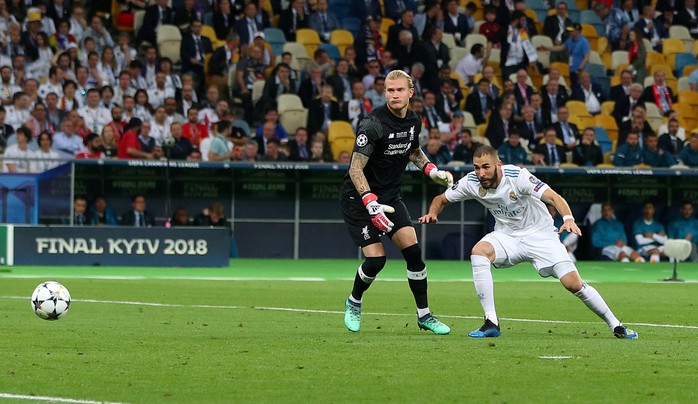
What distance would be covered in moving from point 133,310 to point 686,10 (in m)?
23.8

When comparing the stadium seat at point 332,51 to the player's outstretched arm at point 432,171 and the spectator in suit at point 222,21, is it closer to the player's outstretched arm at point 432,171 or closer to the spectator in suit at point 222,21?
the spectator in suit at point 222,21

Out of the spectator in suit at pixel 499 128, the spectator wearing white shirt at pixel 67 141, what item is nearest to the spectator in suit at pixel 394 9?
the spectator in suit at pixel 499 128

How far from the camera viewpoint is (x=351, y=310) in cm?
1165

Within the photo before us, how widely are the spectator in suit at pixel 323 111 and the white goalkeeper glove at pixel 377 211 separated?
1564cm

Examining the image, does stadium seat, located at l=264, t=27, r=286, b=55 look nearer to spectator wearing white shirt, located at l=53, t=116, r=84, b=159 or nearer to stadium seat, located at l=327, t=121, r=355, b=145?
stadium seat, located at l=327, t=121, r=355, b=145

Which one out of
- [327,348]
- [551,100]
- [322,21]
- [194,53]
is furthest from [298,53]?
[327,348]

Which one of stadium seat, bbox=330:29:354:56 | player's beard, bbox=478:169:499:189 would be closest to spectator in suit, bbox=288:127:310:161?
stadium seat, bbox=330:29:354:56

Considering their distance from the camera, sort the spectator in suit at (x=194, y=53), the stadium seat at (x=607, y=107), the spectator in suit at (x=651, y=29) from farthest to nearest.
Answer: the spectator in suit at (x=651, y=29), the stadium seat at (x=607, y=107), the spectator in suit at (x=194, y=53)

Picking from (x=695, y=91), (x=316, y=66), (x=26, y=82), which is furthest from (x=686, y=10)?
(x=26, y=82)

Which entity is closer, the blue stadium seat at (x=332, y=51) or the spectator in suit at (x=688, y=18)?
the blue stadium seat at (x=332, y=51)

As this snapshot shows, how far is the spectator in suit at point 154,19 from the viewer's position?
27516 mm

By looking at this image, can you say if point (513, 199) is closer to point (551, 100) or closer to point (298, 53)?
point (298, 53)

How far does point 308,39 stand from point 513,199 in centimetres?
1859

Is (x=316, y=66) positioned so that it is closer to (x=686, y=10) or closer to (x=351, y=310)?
(x=686, y=10)
